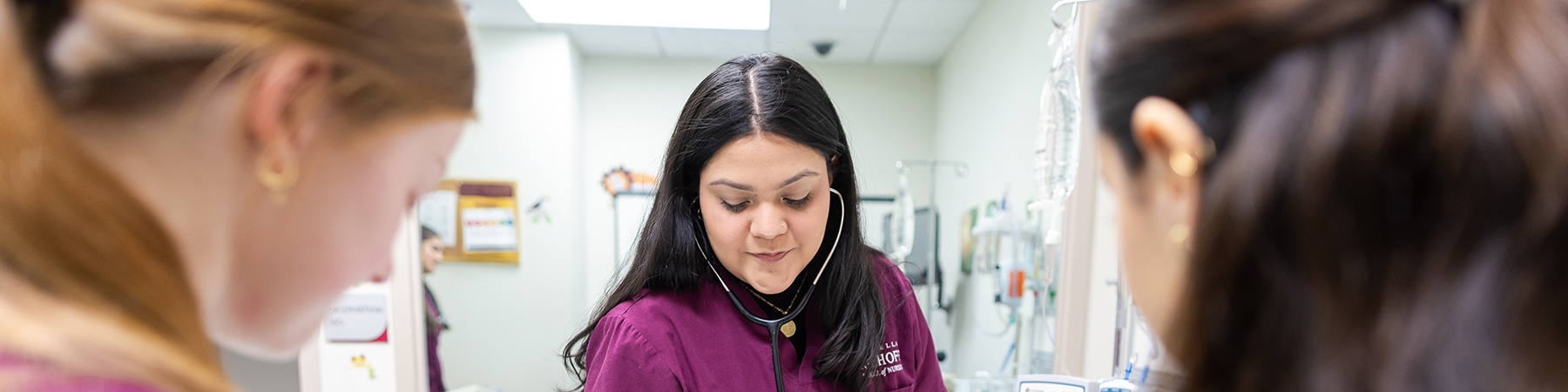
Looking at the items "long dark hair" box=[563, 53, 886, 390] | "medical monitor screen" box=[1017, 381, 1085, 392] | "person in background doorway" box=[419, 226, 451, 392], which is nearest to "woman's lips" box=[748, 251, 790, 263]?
"long dark hair" box=[563, 53, 886, 390]

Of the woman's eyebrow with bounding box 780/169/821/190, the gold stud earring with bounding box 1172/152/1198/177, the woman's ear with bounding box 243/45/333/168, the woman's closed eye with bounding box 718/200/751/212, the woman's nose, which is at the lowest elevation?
the woman's nose

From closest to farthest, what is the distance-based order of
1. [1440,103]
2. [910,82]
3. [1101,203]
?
[1440,103] → [1101,203] → [910,82]

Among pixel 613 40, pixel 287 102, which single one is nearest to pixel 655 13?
pixel 613 40

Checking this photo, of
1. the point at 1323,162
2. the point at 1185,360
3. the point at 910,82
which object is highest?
the point at 910,82

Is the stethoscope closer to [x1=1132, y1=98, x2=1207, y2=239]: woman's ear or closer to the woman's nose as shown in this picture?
the woman's nose

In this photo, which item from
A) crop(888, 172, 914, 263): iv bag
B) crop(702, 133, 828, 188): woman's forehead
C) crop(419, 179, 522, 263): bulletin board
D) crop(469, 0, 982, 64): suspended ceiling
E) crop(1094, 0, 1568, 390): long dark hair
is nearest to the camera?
crop(1094, 0, 1568, 390): long dark hair

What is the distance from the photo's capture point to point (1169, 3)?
0.38 metres

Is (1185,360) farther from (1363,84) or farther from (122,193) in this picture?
(122,193)

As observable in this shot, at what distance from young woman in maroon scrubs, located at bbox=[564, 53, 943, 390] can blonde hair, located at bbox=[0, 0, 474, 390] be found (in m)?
0.59

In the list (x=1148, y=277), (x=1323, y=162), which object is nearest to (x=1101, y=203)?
(x=1148, y=277)

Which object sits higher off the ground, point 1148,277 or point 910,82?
point 910,82

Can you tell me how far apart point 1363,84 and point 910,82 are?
141 inches

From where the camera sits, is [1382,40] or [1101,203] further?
[1101,203]

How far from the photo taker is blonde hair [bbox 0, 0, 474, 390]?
29 centimetres
